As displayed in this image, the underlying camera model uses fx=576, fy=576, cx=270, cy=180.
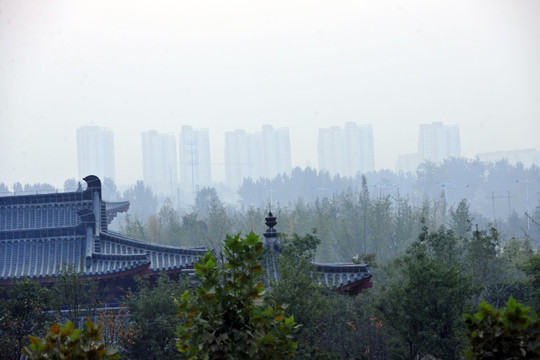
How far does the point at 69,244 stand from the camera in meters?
8.52

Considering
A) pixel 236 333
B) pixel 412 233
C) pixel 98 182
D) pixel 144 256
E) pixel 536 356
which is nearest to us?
pixel 536 356

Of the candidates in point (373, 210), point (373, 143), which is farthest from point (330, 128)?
point (373, 210)

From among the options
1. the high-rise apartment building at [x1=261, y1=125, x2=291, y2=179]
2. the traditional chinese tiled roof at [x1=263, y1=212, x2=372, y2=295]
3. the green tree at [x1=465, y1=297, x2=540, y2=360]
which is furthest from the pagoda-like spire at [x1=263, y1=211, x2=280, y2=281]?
the high-rise apartment building at [x1=261, y1=125, x2=291, y2=179]

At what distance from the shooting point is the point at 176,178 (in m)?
62.5

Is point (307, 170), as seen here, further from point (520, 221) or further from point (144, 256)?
point (144, 256)

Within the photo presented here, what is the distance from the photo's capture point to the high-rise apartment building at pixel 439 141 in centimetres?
6800

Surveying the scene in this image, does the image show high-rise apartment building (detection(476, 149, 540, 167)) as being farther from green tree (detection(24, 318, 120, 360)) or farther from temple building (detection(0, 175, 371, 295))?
green tree (detection(24, 318, 120, 360))

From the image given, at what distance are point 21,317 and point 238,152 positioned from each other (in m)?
59.7

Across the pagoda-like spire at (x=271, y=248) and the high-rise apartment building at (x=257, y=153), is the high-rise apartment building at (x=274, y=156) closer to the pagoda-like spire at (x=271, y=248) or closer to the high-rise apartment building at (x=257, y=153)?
the high-rise apartment building at (x=257, y=153)

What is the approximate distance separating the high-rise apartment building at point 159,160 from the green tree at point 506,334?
5662 cm

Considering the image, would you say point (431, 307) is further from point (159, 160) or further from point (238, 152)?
point (238, 152)

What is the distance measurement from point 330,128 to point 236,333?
2558 inches

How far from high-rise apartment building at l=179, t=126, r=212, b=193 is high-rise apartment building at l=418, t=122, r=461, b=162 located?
26.3 meters

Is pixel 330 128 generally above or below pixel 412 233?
above
